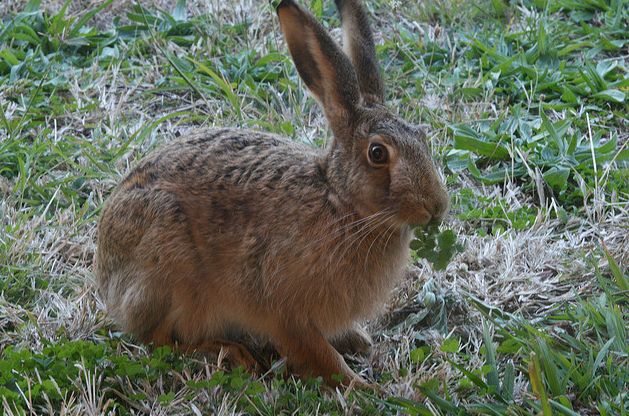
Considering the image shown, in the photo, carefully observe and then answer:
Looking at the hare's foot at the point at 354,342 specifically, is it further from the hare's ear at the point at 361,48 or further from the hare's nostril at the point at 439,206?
the hare's ear at the point at 361,48

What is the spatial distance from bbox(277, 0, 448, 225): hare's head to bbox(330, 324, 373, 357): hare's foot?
1.98 ft

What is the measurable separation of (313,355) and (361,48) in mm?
1214

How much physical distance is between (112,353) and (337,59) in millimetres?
1415

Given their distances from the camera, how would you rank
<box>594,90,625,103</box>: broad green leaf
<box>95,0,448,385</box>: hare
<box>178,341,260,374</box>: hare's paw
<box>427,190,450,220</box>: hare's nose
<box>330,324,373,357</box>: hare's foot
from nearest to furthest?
<box>427,190,450,220</box>: hare's nose → <box>95,0,448,385</box>: hare → <box>178,341,260,374</box>: hare's paw → <box>330,324,373,357</box>: hare's foot → <box>594,90,625,103</box>: broad green leaf

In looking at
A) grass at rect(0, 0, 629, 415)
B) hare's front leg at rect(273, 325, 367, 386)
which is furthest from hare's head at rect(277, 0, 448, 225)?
hare's front leg at rect(273, 325, 367, 386)

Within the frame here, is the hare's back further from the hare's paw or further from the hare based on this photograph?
the hare's paw

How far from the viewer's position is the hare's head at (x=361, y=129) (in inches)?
Result: 146

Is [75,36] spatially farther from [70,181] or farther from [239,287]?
[239,287]

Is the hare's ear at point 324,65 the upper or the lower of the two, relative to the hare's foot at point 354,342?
upper

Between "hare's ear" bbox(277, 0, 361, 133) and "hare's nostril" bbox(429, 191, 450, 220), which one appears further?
"hare's ear" bbox(277, 0, 361, 133)

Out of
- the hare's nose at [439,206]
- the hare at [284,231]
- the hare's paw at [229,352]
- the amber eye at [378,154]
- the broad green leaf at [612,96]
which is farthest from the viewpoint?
the broad green leaf at [612,96]

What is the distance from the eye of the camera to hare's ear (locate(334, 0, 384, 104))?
4145 millimetres

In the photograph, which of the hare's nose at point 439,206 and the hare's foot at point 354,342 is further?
the hare's foot at point 354,342

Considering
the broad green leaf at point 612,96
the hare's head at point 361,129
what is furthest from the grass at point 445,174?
the hare's head at point 361,129
